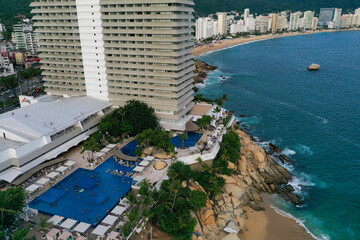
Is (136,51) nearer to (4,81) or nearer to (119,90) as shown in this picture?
(119,90)

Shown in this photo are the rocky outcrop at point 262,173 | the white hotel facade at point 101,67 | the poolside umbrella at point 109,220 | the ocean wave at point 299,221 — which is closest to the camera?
the poolside umbrella at point 109,220

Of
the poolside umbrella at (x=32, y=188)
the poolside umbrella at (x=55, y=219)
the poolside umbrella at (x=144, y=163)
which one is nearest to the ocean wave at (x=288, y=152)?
the poolside umbrella at (x=144, y=163)

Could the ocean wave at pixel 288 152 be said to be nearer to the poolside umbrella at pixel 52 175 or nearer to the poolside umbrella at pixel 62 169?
the poolside umbrella at pixel 62 169

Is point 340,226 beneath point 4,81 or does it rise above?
beneath

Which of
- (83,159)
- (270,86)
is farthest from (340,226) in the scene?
(270,86)

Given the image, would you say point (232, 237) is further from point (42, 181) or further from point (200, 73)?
point (200, 73)

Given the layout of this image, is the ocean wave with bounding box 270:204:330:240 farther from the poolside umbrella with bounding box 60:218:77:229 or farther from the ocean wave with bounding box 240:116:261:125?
the ocean wave with bounding box 240:116:261:125
